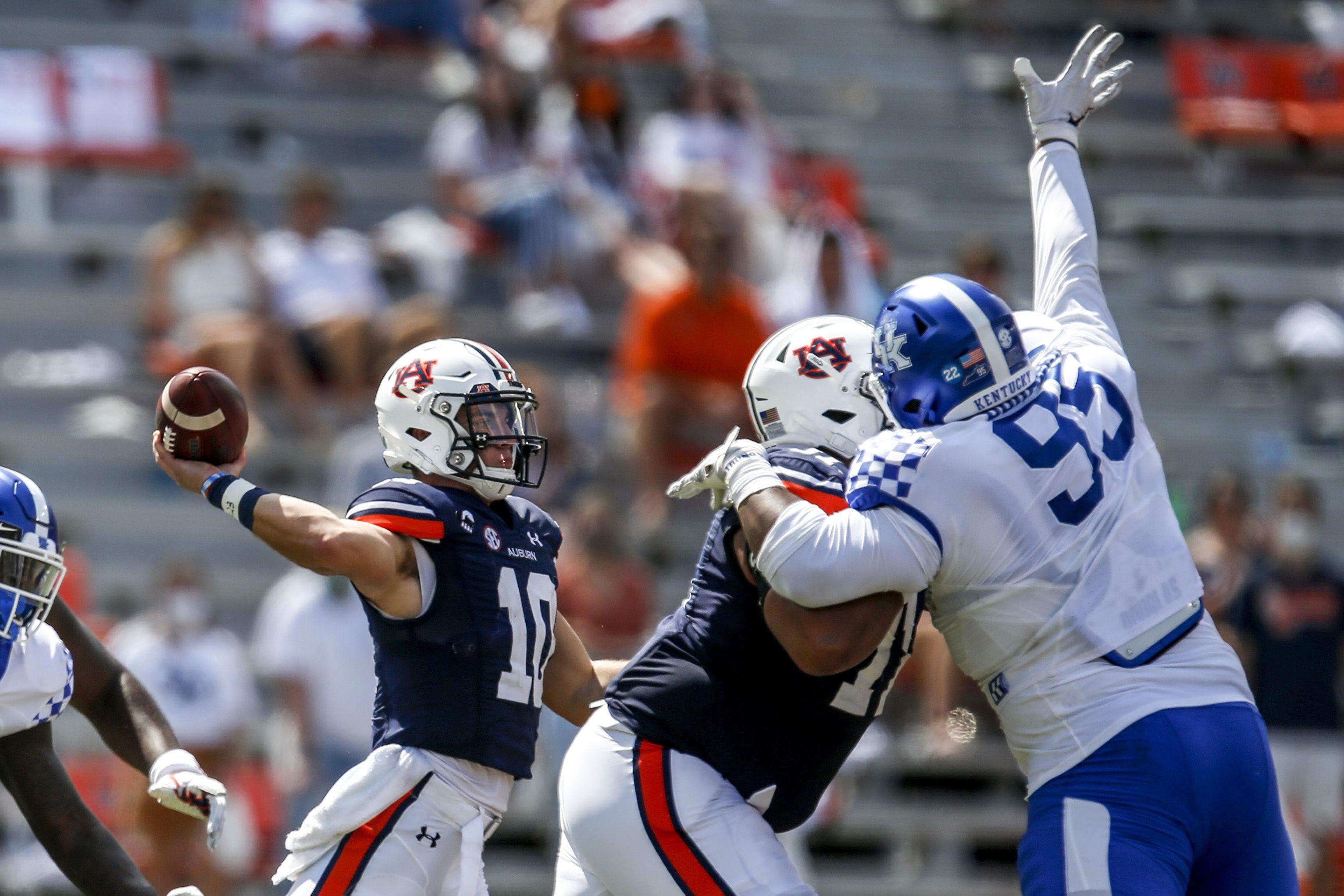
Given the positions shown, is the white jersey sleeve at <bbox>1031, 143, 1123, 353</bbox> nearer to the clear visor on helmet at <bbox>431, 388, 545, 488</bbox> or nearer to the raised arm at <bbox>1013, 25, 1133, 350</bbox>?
the raised arm at <bbox>1013, 25, 1133, 350</bbox>

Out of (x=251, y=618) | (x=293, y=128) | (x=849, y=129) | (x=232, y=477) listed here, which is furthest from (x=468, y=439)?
(x=849, y=129)

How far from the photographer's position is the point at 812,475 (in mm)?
3943

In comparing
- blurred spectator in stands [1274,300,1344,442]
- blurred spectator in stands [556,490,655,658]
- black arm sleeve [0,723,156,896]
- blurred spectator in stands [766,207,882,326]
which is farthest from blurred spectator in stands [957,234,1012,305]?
black arm sleeve [0,723,156,896]

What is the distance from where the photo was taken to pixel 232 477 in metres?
3.86

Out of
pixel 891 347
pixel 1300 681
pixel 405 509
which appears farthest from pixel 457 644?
pixel 1300 681

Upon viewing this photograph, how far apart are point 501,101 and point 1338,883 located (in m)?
6.22

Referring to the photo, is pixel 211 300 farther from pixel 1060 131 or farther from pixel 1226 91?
pixel 1226 91

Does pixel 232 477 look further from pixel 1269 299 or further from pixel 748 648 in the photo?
pixel 1269 299

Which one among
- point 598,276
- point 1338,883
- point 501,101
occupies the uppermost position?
point 501,101

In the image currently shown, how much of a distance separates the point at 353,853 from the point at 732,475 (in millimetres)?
1224

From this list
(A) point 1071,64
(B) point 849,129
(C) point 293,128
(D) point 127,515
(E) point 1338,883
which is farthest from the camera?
(B) point 849,129

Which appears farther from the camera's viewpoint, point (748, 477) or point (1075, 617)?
point (748, 477)

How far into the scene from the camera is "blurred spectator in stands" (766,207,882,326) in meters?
9.12

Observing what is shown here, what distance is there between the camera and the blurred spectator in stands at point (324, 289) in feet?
29.1
